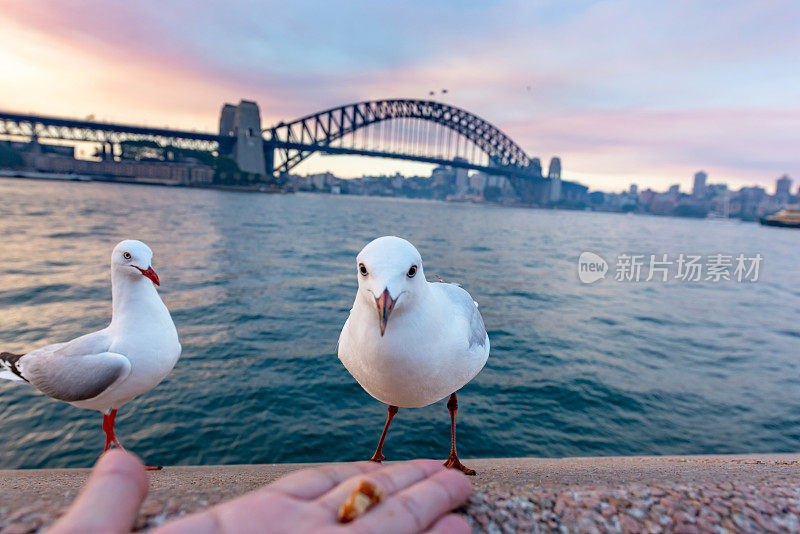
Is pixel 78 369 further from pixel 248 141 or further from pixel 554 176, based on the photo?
pixel 554 176

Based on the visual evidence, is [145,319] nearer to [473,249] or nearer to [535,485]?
[535,485]

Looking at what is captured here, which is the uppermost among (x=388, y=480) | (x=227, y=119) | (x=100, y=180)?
(x=227, y=119)

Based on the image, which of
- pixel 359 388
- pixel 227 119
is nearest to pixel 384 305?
pixel 359 388

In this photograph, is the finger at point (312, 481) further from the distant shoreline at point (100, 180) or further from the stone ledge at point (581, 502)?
the distant shoreline at point (100, 180)

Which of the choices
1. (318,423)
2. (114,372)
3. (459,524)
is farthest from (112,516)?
(318,423)

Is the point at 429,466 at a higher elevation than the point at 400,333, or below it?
below

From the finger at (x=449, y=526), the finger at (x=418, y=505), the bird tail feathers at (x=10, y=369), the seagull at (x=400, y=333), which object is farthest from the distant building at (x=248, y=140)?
the finger at (x=449, y=526)

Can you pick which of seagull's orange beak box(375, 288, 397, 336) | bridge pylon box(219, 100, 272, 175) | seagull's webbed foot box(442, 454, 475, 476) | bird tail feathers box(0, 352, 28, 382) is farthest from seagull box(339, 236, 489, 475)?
bridge pylon box(219, 100, 272, 175)
